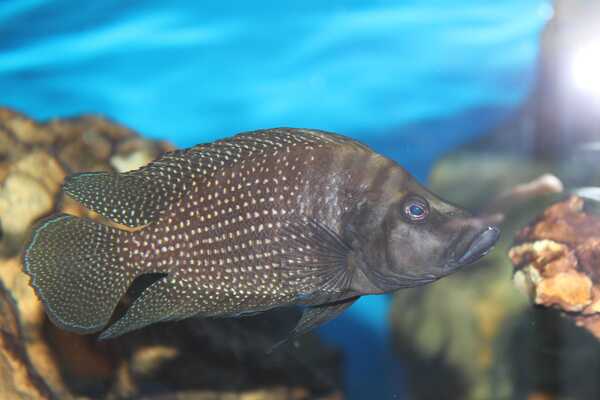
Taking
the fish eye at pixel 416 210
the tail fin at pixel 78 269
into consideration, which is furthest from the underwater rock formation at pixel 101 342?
the fish eye at pixel 416 210

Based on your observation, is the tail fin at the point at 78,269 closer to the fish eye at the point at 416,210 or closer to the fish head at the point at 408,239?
the fish head at the point at 408,239

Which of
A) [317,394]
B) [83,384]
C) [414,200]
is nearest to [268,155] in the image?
[414,200]

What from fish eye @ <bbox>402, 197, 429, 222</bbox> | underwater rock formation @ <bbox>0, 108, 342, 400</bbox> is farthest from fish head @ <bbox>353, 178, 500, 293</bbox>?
underwater rock formation @ <bbox>0, 108, 342, 400</bbox>

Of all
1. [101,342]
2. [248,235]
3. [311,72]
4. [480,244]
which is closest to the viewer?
[480,244]

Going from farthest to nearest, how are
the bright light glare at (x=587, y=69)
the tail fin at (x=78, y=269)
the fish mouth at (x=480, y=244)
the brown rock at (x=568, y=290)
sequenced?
the bright light glare at (x=587, y=69), the brown rock at (x=568, y=290), the tail fin at (x=78, y=269), the fish mouth at (x=480, y=244)

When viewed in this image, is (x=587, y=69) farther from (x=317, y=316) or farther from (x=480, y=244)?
(x=317, y=316)

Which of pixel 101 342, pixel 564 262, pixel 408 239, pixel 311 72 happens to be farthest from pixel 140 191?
pixel 311 72
